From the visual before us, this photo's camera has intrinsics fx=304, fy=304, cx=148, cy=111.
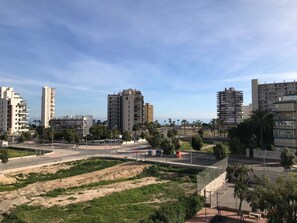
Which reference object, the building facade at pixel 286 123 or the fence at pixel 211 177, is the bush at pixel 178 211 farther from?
the building facade at pixel 286 123

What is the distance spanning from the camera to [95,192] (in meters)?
39.2

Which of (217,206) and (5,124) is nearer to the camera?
(217,206)

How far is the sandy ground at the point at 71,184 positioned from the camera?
1398 inches

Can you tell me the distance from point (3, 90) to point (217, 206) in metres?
140

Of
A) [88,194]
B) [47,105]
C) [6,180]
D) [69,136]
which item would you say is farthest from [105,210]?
[47,105]

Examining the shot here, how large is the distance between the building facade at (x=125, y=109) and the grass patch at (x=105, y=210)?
4331 inches

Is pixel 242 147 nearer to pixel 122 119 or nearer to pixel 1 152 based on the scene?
pixel 1 152

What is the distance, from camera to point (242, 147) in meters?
61.3

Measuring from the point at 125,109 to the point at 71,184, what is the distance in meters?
107

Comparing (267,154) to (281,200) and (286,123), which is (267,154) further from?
(281,200)

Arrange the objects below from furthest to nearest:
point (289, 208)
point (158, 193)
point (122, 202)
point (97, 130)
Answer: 1. point (97, 130)
2. point (158, 193)
3. point (122, 202)
4. point (289, 208)

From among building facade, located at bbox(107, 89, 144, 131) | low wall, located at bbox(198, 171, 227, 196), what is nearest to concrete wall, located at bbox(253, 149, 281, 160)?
low wall, located at bbox(198, 171, 227, 196)

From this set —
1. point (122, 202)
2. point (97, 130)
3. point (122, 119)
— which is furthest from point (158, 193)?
point (122, 119)

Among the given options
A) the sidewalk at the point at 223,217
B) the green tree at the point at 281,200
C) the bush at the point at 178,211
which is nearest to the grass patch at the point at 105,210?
the bush at the point at 178,211
